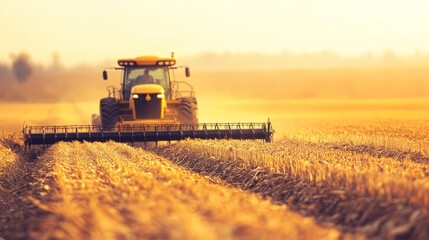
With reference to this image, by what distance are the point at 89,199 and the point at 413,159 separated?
9634mm

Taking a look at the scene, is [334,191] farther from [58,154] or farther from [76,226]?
[58,154]

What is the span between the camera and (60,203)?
10.1 meters

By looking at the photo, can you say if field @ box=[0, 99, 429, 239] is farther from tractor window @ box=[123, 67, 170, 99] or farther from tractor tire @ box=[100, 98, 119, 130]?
tractor window @ box=[123, 67, 170, 99]

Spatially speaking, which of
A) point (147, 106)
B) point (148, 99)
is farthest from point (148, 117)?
point (148, 99)

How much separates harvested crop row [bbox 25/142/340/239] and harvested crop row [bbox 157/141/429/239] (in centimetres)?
54

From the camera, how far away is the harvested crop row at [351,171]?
10008 mm

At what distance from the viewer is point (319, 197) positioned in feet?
36.9

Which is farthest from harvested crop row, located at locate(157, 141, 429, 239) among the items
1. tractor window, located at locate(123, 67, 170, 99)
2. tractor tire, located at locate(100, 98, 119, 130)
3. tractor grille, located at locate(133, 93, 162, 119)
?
tractor window, located at locate(123, 67, 170, 99)

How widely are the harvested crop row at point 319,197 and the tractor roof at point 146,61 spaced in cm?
1011

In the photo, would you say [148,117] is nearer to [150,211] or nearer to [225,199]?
[225,199]

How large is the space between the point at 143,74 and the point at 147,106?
77.1 inches

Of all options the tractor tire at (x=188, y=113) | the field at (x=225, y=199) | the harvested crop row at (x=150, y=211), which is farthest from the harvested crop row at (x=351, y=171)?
the tractor tire at (x=188, y=113)

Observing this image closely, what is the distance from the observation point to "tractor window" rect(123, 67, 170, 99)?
A: 28.9 metres

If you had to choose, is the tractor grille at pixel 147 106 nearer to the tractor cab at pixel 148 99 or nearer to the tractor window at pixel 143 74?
the tractor cab at pixel 148 99
